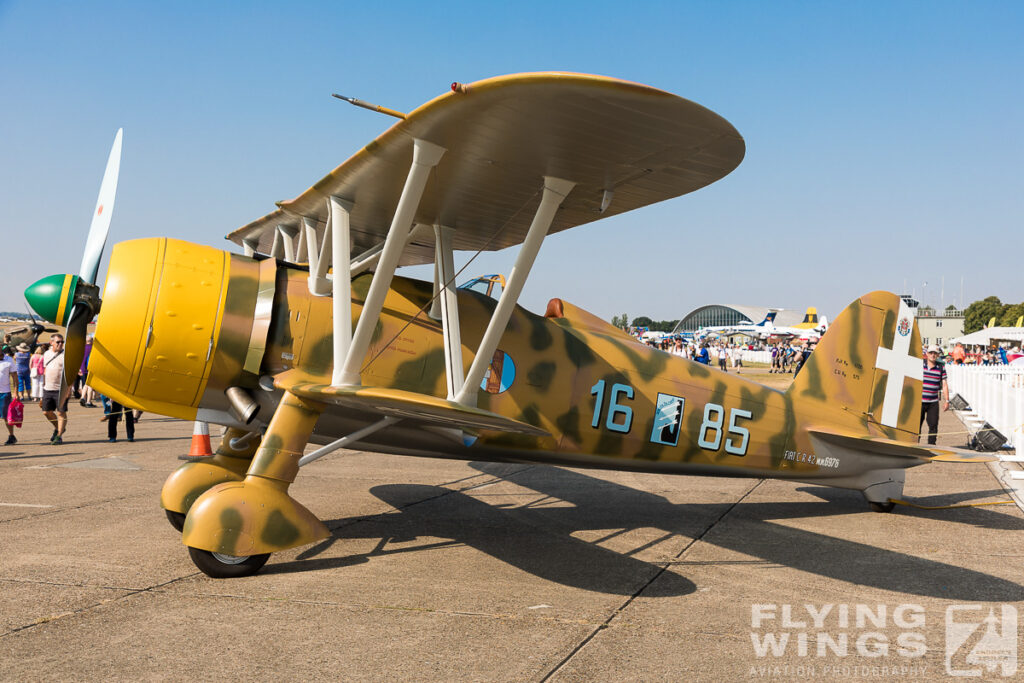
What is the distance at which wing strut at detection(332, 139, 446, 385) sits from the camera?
4.64 meters

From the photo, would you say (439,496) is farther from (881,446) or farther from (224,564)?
(881,446)

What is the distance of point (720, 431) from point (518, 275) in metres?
3.06

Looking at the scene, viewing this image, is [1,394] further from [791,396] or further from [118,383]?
[791,396]

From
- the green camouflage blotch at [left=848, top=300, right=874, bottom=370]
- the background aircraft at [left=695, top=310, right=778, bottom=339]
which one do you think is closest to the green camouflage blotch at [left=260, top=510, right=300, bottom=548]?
the green camouflage blotch at [left=848, top=300, right=874, bottom=370]

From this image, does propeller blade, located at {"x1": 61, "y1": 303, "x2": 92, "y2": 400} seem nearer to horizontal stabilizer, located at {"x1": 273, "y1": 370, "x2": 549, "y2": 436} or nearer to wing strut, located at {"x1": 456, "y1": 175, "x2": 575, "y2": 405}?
horizontal stabilizer, located at {"x1": 273, "y1": 370, "x2": 549, "y2": 436}

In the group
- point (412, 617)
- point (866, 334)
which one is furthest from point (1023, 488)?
point (412, 617)

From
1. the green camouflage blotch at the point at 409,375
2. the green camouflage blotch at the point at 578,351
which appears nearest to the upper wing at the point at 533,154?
the green camouflage blotch at the point at 578,351

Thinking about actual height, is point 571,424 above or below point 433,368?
below

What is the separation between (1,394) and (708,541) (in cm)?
1153

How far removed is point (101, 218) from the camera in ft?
20.3

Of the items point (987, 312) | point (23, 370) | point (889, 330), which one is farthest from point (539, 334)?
point (987, 312)

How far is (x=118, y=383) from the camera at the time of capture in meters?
5.50

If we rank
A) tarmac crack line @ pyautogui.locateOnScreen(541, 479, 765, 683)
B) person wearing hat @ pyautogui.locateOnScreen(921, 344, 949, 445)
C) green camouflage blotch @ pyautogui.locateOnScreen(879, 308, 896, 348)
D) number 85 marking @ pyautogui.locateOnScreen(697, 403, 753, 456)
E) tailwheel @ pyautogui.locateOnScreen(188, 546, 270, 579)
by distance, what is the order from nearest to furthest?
tarmac crack line @ pyautogui.locateOnScreen(541, 479, 765, 683)
tailwheel @ pyautogui.locateOnScreen(188, 546, 270, 579)
number 85 marking @ pyautogui.locateOnScreen(697, 403, 753, 456)
green camouflage blotch @ pyautogui.locateOnScreen(879, 308, 896, 348)
person wearing hat @ pyautogui.locateOnScreen(921, 344, 949, 445)

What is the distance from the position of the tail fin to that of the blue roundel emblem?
3.42m
